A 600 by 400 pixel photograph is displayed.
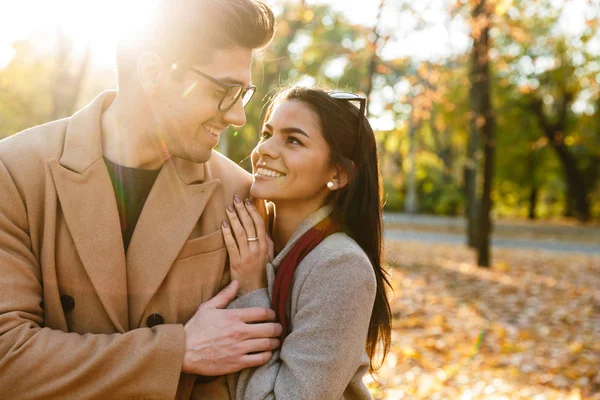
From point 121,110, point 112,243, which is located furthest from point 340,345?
point 121,110

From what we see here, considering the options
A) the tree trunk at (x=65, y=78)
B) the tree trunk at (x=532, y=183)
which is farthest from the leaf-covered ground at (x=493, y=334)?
the tree trunk at (x=532, y=183)

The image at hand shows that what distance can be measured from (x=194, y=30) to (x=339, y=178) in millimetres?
988

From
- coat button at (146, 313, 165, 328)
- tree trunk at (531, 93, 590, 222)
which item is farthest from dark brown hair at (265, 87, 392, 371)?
tree trunk at (531, 93, 590, 222)

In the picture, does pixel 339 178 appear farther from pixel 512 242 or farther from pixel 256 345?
pixel 512 242

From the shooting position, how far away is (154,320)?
2395 mm

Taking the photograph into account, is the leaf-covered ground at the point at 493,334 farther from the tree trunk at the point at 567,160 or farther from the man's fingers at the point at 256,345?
the tree trunk at the point at 567,160

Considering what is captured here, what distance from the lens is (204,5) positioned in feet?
8.66

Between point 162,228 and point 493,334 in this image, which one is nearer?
point 162,228

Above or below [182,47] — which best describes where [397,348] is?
below

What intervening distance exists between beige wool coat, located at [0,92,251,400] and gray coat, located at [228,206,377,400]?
0.28 metres

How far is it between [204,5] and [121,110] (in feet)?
2.04

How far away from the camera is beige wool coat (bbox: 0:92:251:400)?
2102 millimetres

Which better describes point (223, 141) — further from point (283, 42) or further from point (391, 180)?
→ point (391, 180)

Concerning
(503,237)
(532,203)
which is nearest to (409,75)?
(503,237)
